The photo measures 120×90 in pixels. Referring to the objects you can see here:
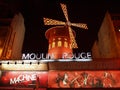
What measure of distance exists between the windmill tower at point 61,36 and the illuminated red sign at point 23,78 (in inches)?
194

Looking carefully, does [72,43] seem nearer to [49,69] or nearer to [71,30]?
[71,30]

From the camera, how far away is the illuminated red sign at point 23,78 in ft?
38.7

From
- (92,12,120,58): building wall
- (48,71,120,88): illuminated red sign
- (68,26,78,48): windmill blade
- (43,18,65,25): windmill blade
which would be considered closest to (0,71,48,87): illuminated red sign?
(48,71,120,88): illuminated red sign

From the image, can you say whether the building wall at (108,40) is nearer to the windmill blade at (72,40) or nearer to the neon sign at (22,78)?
the windmill blade at (72,40)

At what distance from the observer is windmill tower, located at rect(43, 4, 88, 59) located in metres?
17.3

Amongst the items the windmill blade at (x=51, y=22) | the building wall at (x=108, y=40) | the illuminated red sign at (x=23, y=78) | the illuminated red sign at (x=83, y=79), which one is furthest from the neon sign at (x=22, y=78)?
the windmill blade at (x=51, y=22)

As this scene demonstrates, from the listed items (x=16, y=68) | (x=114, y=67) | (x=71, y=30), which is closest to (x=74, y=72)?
(x=114, y=67)

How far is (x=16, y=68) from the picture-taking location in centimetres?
1211

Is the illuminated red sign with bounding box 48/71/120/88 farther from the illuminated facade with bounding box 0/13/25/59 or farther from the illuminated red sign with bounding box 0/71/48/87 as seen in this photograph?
the illuminated facade with bounding box 0/13/25/59

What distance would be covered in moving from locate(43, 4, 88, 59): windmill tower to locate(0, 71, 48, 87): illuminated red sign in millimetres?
4929

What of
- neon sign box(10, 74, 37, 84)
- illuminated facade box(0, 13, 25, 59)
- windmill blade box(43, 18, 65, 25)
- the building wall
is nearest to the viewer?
neon sign box(10, 74, 37, 84)

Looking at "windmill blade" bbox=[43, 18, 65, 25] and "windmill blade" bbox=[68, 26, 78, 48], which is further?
"windmill blade" bbox=[43, 18, 65, 25]

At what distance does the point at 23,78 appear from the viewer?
11945mm

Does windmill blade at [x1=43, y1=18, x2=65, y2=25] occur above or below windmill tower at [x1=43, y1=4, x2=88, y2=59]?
above
